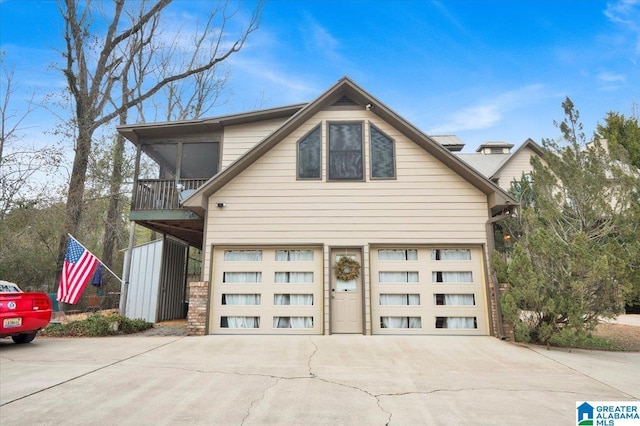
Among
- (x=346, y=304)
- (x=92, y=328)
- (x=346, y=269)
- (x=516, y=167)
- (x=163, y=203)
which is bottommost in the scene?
(x=92, y=328)

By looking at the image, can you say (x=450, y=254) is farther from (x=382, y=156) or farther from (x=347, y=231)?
(x=382, y=156)

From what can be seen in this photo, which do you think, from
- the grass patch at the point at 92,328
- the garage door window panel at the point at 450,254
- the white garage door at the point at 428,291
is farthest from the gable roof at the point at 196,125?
the garage door window panel at the point at 450,254

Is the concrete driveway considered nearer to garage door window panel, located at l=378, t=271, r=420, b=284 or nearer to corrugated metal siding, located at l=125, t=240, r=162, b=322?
garage door window panel, located at l=378, t=271, r=420, b=284

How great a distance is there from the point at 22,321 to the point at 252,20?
17.6 metres

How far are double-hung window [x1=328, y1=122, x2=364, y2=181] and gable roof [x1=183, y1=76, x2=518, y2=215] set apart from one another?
0.68m

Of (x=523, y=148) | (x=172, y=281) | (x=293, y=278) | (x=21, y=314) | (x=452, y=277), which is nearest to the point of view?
(x=21, y=314)

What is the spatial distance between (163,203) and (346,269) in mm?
5597

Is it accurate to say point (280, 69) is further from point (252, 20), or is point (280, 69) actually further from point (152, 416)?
point (152, 416)

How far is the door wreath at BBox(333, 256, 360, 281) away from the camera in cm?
870

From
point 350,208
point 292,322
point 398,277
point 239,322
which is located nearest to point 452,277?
point 398,277

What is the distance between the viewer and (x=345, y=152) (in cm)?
953

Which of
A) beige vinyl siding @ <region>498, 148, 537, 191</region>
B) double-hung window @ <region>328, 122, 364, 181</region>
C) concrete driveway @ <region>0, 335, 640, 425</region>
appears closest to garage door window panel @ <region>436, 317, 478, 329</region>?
concrete driveway @ <region>0, 335, 640, 425</region>

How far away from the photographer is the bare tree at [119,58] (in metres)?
14.9

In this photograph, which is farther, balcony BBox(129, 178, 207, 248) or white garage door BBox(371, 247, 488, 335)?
balcony BBox(129, 178, 207, 248)
